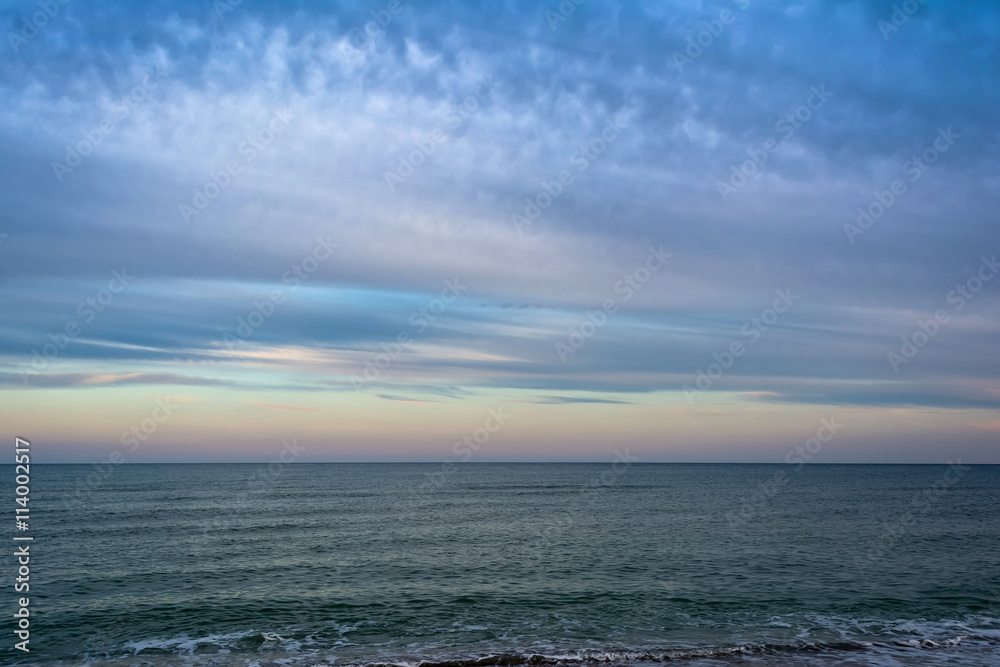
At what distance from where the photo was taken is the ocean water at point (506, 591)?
23.0 meters

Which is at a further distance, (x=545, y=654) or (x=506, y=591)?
(x=506, y=591)

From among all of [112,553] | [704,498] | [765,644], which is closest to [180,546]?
[112,553]

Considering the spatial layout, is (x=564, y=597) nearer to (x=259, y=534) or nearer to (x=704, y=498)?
(x=259, y=534)

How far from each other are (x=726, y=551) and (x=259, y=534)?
3600 centimetres

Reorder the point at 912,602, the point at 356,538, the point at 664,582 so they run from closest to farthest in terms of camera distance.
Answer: the point at 912,602 → the point at 664,582 → the point at 356,538

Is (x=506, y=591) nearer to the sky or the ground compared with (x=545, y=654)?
nearer to the ground

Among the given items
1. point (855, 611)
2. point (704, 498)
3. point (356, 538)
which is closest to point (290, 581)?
point (356, 538)

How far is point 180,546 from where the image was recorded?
43000 millimetres

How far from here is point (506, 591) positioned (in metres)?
31.1

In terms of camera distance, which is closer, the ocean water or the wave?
the wave

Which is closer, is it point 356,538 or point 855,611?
point 855,611

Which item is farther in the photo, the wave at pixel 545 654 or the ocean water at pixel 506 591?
the ocean water at pixel 506 591

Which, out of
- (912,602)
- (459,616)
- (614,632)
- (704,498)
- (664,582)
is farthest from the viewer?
(704,498)

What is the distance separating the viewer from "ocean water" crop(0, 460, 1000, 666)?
23.0m
